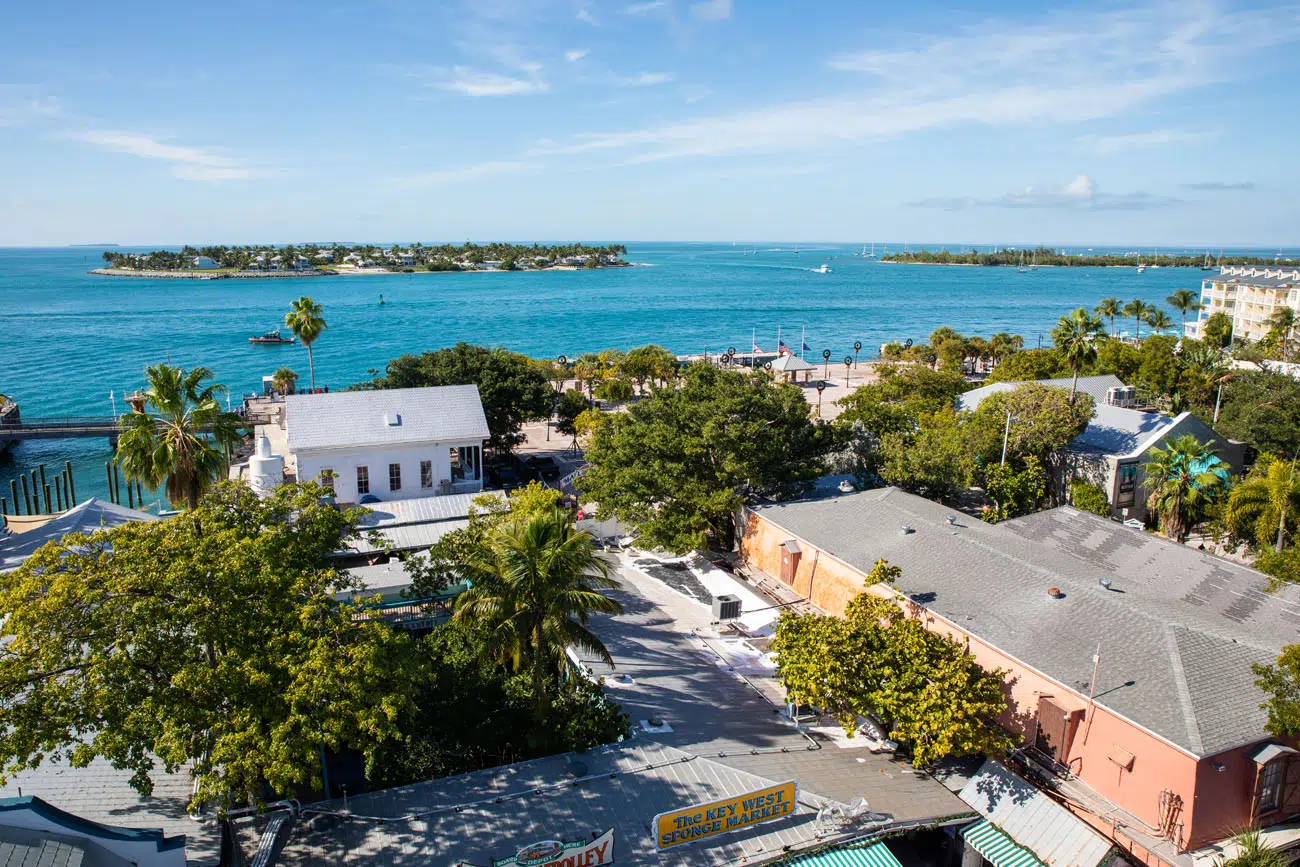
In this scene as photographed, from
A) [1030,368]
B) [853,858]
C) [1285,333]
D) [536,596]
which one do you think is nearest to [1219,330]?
[1285,333]

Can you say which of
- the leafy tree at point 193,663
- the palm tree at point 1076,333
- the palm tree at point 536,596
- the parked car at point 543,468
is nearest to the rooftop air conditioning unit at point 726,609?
the palm tree at point 536,596

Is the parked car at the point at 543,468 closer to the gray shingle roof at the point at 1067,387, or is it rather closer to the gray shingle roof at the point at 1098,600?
the gray shingle roof at the point at 1098,600

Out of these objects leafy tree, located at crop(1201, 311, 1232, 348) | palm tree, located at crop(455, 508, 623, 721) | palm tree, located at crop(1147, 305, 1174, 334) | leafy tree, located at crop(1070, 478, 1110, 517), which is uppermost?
palm tree, located at crop(1147, 305, 1174, 334)

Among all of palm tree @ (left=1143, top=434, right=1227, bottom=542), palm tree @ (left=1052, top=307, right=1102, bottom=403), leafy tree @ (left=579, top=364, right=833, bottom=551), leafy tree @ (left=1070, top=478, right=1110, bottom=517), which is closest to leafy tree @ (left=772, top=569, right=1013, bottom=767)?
leafy tree @ (left=579, top=364, right=833, bottom=551)

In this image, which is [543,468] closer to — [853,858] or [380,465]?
[380,465]

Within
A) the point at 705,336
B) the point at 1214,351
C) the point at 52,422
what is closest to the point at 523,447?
the point at 52,422

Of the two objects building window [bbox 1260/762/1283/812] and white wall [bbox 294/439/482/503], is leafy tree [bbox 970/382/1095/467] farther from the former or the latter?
white wall [bbox 294/439/482/503]

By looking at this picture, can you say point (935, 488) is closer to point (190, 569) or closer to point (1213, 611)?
point (1213, 611)
